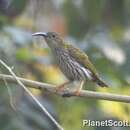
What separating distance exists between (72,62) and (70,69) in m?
0.12

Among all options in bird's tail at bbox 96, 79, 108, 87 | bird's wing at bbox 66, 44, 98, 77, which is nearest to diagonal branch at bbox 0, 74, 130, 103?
bird's tail at bbox 96, 79, 108, 87

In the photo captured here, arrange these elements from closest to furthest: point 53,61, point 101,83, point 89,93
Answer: point 89,93 < point 101,83 < point 53,61

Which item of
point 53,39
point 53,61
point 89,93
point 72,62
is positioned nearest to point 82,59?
point 72,62

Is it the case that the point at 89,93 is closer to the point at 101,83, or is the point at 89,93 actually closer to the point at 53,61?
the point at 101,83

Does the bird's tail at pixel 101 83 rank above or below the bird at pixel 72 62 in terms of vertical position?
below

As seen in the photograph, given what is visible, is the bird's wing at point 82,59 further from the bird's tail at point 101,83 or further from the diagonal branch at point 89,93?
the diagonal branch at point 89,93

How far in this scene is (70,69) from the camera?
460cm

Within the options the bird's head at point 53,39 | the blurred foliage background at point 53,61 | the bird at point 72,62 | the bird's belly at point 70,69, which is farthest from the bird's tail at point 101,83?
the bird's head at point 53,39

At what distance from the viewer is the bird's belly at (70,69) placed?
459 cm

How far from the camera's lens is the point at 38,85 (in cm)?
377

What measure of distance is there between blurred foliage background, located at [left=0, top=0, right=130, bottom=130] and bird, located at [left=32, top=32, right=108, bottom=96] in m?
0.20

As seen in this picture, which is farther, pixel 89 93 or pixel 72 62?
pixel 72 62

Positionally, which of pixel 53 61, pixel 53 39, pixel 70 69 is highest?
pixel 53 39

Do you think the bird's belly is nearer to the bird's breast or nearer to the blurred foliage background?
the bird's breast
